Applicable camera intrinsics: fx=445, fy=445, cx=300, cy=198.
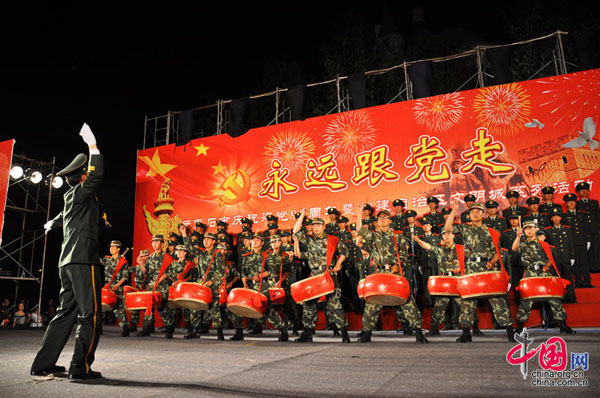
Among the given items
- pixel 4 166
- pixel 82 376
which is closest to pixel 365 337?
pixel 82 376

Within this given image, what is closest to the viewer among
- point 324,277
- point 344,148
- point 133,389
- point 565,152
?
point 133,389

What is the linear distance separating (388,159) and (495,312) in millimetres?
3469

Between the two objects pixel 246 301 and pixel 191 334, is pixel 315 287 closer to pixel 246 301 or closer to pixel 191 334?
pixel 246 301

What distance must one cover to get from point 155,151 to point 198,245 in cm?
264

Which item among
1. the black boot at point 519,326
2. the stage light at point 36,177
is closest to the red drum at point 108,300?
the stage light at point 36,177

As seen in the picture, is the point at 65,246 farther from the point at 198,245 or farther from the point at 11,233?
the point at 11,233

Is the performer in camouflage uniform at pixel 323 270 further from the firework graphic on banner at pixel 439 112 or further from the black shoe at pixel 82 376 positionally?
the firework graphic on banner at pixel 439 112

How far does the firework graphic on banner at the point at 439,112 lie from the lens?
23.9 ft

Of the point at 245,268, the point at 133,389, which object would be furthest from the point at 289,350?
the point at 245,268

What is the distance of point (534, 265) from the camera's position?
206 inches

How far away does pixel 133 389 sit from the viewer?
2389 mm

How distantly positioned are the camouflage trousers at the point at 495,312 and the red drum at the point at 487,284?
0.42 metres

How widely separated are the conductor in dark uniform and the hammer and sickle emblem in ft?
18.3

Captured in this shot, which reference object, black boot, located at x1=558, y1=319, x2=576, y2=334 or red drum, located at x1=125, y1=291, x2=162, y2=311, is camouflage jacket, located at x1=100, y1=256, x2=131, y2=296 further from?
black boot, located at x1=558, y1=319, x2=576, y2=334
